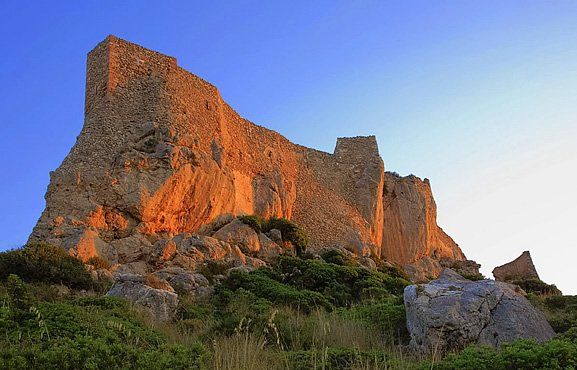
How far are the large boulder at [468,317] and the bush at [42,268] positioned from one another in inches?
350

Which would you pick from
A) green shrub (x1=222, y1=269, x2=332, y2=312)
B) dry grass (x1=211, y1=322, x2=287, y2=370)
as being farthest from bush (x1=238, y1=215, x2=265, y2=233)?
dry grass (x1=211, y1=322, x2=287, y2=370)

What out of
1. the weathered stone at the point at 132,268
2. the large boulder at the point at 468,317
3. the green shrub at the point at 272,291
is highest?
the weathered stone at the point at 132,268

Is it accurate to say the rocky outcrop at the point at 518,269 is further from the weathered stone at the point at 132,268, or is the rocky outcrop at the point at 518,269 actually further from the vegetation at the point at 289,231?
the weathered stone at the point at 132,268

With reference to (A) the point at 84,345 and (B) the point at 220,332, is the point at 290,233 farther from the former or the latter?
(A) the point at 84,345

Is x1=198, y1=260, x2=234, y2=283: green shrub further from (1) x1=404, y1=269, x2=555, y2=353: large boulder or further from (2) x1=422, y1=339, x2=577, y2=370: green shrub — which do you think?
(2) x1=422, y1=339, x2=577, y2=370: green shrub

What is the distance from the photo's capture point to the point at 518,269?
29.8 m

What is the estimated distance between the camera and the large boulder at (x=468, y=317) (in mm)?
8875

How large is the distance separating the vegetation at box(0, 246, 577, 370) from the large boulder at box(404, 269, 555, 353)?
45 cm

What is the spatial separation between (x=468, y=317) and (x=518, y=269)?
885 inches

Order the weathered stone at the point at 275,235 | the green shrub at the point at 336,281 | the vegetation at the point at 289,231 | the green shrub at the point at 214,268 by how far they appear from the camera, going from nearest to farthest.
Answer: the green shrub at the point at 336,281 < the green shrub at the point at 214,268 < the weathered stone at the point at 275,235 < the vegetation at the point at 289,231

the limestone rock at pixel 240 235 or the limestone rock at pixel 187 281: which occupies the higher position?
the limestone rock at pixel 240 235

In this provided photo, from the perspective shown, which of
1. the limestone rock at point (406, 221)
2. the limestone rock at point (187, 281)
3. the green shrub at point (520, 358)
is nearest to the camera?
the green shrub at point (520, 358)

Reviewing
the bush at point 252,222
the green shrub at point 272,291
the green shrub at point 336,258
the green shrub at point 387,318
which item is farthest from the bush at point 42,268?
the green shrub at point 336,258

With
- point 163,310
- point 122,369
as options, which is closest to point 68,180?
point 163,310
